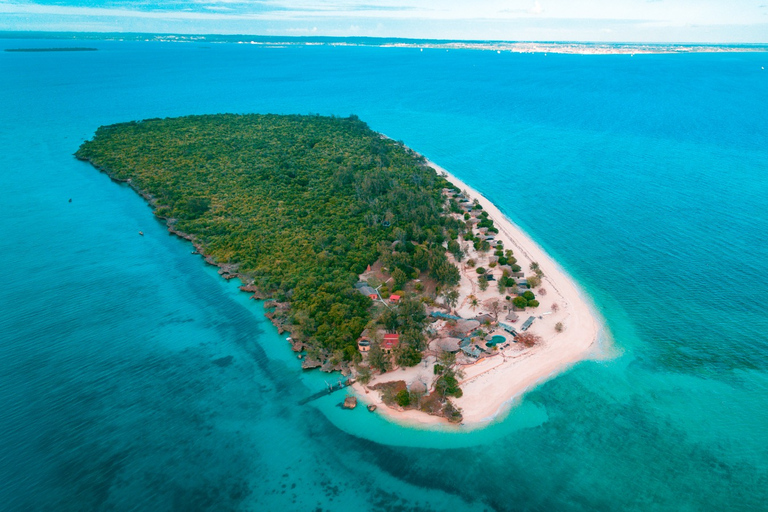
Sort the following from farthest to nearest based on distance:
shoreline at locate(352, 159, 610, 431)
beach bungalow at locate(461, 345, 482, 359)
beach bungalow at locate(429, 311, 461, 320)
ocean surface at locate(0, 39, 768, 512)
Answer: beach bungalow at locate(429, 311, 461, 320) → beach bungalow at locate(461, 345, 482, 359) → shoreline at locate(352, 159, 610, 431) → ocean surface at locate(0, 39, 768, 512)

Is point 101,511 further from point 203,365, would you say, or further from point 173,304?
point 173,304

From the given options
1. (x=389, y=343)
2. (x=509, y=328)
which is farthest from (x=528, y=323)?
(x=389, y=343)

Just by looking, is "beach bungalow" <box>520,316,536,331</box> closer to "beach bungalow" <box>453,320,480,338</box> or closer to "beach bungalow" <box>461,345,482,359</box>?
"beach bungalow" <box>453,320,480,338</box>

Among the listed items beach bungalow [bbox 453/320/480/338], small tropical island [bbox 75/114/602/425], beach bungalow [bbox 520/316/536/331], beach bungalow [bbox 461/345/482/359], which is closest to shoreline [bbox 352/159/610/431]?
small tropical island [bbox 75/114/602/425]

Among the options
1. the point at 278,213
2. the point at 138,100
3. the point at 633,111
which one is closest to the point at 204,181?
the point at 278,213

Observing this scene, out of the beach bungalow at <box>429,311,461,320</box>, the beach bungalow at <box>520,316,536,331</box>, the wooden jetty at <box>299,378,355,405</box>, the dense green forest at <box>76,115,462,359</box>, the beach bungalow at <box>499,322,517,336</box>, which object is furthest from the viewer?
the dense green forest at <box>76,115,462,359</box>

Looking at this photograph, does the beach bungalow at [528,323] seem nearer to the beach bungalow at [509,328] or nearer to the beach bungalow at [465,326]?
the beach bungalow at [509,328]

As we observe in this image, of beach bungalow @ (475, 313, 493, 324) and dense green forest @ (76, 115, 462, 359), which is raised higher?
dense green forest @ (76, 115, 462, 359)

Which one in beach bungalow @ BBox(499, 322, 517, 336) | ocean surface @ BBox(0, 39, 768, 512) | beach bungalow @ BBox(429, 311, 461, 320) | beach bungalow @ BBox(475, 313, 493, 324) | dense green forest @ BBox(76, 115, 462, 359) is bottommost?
ocean surface @ BBox(0, 39, 768, 512)
